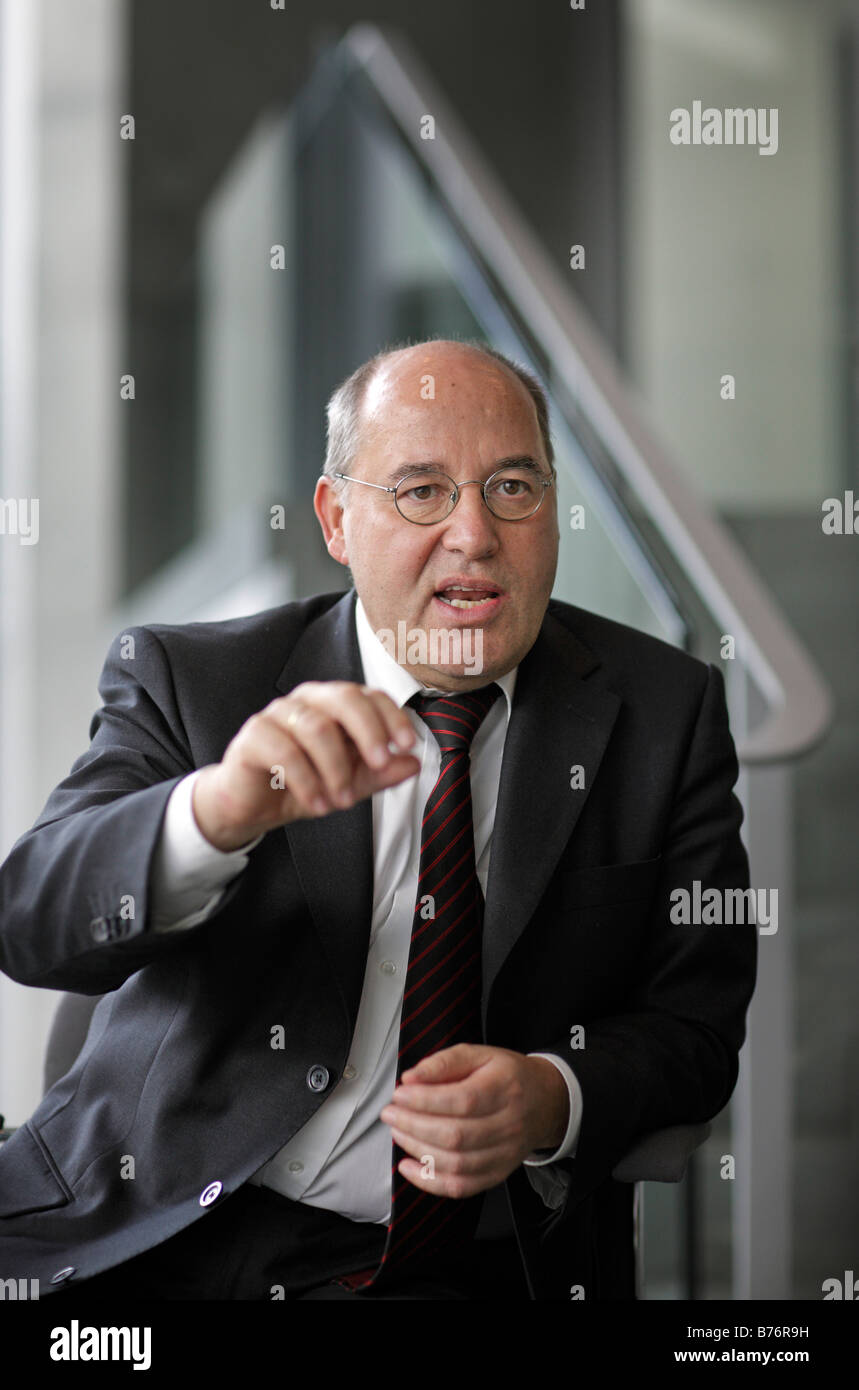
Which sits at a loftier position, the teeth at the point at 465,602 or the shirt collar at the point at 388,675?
the teeth at the point at 465,602

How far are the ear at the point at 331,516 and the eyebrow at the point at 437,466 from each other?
150 millimetres

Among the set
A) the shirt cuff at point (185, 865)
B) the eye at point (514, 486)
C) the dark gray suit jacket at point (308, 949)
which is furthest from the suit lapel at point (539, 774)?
the shirt cuff at point (185, 865)

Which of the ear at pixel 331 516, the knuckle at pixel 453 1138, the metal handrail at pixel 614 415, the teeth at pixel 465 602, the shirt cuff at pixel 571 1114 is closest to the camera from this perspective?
the knuckle at pixel 453 1138

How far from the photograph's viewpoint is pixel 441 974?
148 centimetres

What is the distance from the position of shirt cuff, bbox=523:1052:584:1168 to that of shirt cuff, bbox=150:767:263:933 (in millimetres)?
359

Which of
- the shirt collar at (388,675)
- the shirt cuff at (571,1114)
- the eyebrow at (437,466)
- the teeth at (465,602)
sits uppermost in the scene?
the eyebrow at (437,466)

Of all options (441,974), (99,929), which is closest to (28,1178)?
(99,929)

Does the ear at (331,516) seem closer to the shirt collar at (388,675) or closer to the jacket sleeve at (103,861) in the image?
the shirt collar at (388,675)

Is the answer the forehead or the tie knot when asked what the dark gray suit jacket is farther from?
the forehead

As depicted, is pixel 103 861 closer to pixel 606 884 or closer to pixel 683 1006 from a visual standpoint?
pixel 606 884

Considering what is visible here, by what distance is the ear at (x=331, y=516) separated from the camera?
5.43ft

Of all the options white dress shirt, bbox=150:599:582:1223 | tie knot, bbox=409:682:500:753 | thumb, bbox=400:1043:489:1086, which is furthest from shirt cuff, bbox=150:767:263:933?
tie knot, bbox=409:682:500:753

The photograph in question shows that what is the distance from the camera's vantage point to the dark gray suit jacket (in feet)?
4.59

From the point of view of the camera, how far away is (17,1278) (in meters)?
1.41
